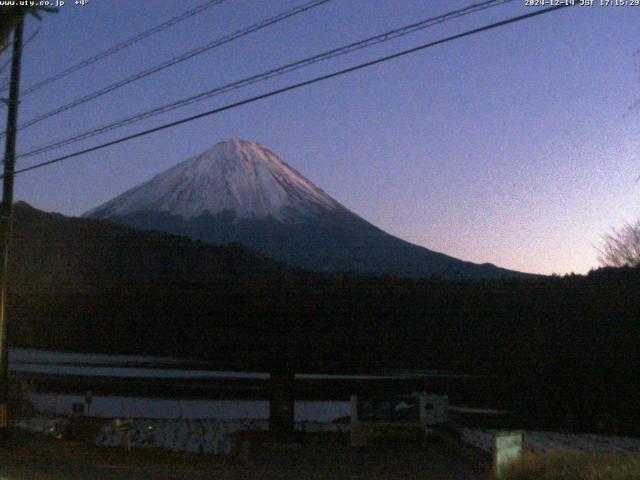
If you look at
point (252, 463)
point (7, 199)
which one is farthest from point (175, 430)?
point (7, 199)

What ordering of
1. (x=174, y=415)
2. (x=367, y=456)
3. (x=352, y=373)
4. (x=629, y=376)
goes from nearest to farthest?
(x=367, y=456)
(x=174, y=415)
(x=629, y=376)
(x=352, y=373)

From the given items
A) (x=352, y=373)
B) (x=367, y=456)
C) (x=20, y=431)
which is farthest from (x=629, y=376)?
(x=20, y=431)

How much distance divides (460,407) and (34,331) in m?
29.6

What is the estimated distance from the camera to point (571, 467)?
10.5 m

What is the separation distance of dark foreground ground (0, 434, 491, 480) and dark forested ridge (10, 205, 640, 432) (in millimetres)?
25915

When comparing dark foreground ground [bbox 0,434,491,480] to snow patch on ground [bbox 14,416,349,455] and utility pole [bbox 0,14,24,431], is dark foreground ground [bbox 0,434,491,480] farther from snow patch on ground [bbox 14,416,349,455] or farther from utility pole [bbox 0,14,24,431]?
snow patch on ground [bbox 14,416,349,455]

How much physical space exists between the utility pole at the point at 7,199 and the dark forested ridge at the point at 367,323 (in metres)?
30.9

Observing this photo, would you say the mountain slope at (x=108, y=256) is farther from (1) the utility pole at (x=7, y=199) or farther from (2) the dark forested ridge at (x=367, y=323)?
(1) the utility pole at (x=7, y=199)

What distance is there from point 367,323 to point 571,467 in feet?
155

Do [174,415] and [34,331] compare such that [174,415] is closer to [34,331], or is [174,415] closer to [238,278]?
[34,331]

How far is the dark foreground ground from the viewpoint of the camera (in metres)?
15.3

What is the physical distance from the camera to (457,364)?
57.0 meters

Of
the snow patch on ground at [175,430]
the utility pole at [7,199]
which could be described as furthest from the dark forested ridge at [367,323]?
the utility pole at [7,199]

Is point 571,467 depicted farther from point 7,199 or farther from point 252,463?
point 7,199
